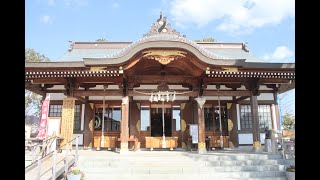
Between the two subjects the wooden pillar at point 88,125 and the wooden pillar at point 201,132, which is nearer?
the wooden pillar at point 201,132

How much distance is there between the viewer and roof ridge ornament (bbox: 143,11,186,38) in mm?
12804

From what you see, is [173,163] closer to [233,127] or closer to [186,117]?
[186,117]

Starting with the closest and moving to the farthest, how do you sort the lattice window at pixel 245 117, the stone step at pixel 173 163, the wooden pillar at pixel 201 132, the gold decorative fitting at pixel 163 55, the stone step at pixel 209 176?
the stone step at pixel 209 176 → the stone step at pixel 173 163 → the gold decorative fitting at pixel 163 55 → the wooden pillar at pixel 201 132 → the lattice window at pixel 245 117

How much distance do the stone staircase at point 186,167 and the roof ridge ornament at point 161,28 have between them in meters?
6.11

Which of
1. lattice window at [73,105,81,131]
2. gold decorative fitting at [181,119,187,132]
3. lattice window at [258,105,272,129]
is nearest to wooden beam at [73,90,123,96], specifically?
lattice window at [73,105,81,131]

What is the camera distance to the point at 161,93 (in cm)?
1209

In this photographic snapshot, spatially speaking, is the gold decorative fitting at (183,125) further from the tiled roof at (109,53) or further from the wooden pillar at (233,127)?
the tiled roof at (109,53)

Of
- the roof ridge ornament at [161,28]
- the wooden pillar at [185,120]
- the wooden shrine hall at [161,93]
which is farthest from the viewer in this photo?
the wooden pillar at [185,120]

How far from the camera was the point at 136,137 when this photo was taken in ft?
46.4

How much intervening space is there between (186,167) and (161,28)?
681cm

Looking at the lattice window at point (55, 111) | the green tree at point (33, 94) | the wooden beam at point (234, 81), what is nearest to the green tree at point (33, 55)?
the green tree at point (33, 94)

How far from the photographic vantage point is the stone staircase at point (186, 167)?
28.7 ft

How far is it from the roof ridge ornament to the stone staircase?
240 inches
